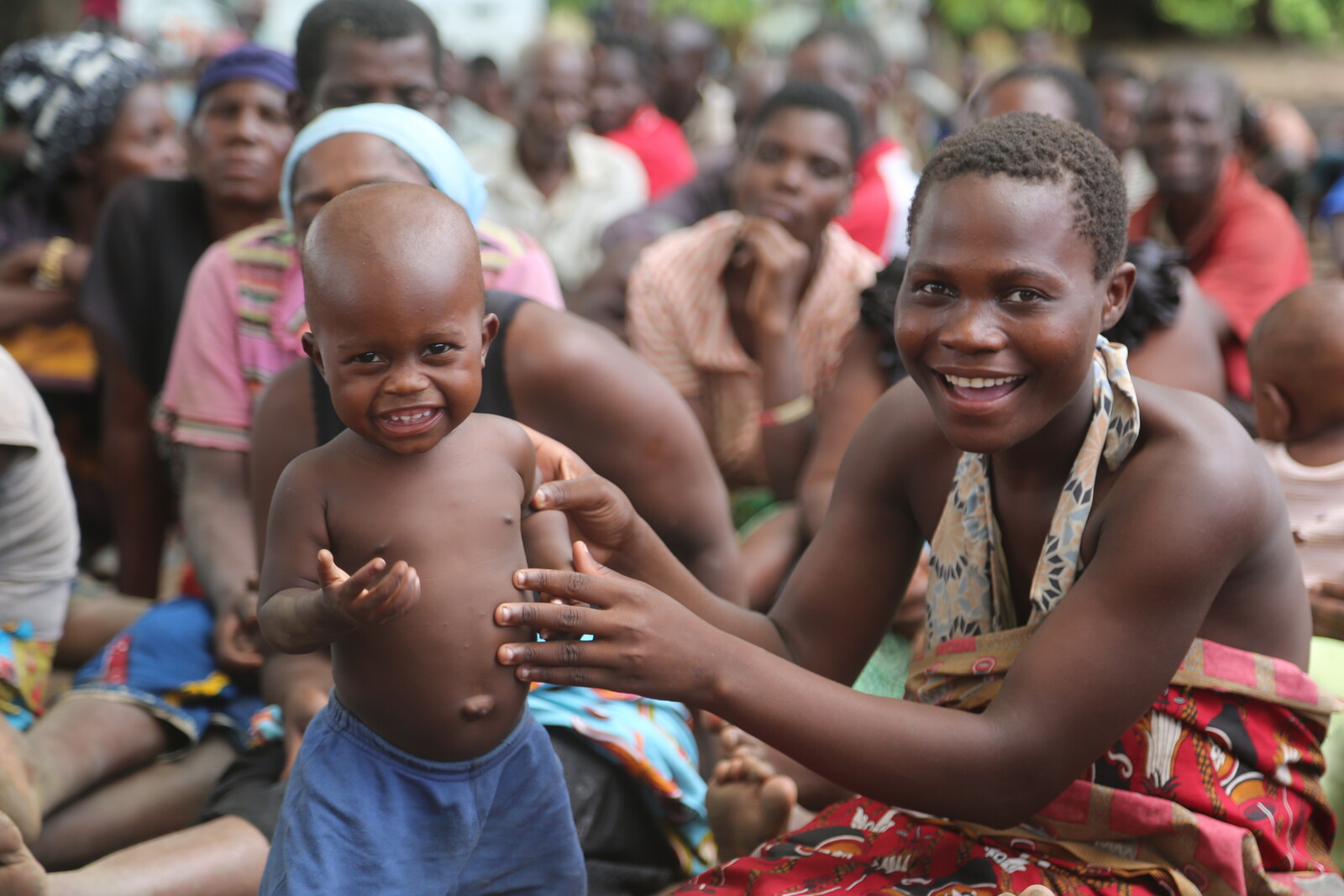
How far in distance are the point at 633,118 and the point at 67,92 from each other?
13.9 feet

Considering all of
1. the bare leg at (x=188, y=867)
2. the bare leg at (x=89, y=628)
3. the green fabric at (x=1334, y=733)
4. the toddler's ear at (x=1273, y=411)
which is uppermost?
the toddler's ear at (x=1273, y=411)

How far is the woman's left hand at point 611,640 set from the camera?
1604 millimetres

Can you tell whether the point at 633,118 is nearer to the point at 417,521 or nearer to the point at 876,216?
the point at 876,216

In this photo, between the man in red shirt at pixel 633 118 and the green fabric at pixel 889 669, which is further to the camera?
the man in red shirt at pixel 633 118

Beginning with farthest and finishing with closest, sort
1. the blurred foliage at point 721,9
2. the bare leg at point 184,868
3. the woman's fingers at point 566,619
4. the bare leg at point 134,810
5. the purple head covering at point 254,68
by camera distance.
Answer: the blurred foliage at point 721,9 < the purple head covering at point 254,68 < the bare leg at point 134,810 < the bare leg at point 184,868 < the woman's fingers at point 566,619

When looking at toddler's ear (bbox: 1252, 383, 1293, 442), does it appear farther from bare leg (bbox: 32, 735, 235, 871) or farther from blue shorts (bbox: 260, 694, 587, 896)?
bare leg (bbox: 32, 735, 235, 871)

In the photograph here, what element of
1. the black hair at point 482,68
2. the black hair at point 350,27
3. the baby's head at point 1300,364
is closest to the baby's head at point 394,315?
the black hair at point 350,27

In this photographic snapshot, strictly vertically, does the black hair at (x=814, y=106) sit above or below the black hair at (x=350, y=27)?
below

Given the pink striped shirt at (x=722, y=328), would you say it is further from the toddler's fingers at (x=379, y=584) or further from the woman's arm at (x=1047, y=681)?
the toddler's fingers at (x=379, y=584)

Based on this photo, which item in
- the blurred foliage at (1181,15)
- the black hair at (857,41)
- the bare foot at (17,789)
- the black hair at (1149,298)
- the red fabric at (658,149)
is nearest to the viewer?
the bare foot at (17,789)

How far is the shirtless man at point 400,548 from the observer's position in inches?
64.3

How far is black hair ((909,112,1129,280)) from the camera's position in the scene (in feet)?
5.61

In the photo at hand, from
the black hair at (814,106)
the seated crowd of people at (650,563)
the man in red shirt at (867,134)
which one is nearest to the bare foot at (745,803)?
Result: the seated crowd of people at (650,563)

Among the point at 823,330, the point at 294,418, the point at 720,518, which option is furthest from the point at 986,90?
the point at 294,418
